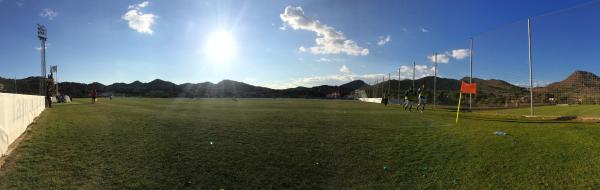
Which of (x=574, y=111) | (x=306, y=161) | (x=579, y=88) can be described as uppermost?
(x=579, y=88)

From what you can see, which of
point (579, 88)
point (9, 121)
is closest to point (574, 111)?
point (579, 88)

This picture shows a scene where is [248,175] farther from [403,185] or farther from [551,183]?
[551,183]

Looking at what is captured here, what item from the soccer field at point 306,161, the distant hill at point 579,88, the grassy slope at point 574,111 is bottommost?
the soccer field at point 306,161

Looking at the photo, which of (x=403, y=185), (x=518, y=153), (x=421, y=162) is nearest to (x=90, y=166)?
(x=403, y=185)

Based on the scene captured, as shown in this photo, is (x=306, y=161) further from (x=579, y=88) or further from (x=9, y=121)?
(x=579, y=88)

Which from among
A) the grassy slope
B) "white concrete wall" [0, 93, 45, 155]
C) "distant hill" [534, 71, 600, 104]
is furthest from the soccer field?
"distant hill" [534, 71, 600, 104]

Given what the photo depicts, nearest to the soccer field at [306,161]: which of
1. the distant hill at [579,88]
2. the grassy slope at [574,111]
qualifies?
the grassy slope at [574,111]

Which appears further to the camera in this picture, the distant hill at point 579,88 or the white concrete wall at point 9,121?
the distant hill at point 579,88

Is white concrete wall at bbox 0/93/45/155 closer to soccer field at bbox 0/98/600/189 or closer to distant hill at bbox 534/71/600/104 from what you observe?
soccer field at bbox 0/98/600/189

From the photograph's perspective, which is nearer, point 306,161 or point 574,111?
point 306,161

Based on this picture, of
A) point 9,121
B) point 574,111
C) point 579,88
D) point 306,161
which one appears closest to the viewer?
point 306,161

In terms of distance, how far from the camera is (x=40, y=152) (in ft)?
29.2

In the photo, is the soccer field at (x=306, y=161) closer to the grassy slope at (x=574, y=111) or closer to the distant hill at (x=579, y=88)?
the grassy slope at (x=574, y=111)

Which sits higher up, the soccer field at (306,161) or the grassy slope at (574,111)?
the grassy slope at (574,111)
